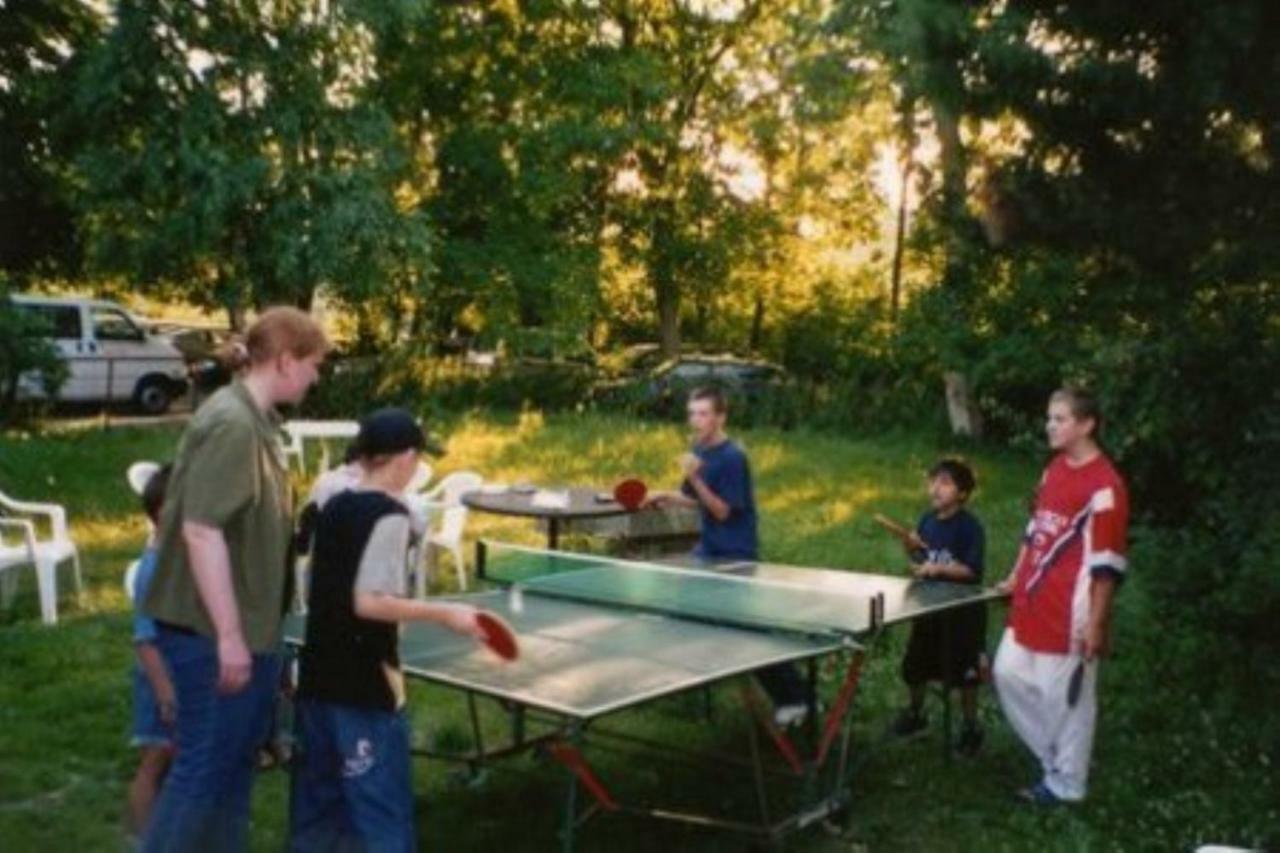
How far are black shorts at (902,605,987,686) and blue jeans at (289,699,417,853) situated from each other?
3073 millimetres

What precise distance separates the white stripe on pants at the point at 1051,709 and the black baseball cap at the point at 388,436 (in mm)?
2994

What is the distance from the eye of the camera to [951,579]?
6.43 m

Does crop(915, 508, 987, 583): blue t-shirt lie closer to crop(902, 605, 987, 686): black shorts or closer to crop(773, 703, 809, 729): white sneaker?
crop(902, 605, 987, 686): black shorts

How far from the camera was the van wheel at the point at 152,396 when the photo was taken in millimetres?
22172

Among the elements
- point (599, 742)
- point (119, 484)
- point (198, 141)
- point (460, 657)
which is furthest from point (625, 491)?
point (198, 141)

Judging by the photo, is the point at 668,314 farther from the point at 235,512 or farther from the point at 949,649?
the point at 235,512

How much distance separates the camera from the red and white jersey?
5426 mm

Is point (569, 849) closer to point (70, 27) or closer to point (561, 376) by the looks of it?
point (70, 27)

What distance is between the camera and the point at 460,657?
4867mm

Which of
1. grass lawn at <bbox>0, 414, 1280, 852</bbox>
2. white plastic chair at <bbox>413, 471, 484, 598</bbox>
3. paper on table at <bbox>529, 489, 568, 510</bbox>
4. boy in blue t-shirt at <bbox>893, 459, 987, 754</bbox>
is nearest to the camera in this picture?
grass lawn at <bbox>0, 414, 1280, 852</bbox>

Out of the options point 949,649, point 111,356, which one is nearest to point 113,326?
point 111,356

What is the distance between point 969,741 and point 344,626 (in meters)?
3.79

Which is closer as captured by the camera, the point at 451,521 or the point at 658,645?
the point at 658,645

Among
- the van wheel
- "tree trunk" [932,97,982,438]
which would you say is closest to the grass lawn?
"tree trunk" [932,97,982,438]
